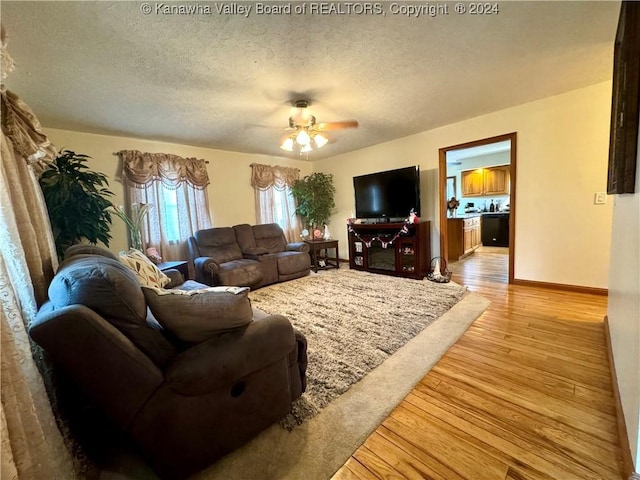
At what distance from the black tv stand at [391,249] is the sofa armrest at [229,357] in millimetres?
3247

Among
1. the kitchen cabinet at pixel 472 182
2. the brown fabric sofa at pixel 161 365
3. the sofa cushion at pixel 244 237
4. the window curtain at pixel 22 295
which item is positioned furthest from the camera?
the kitchen cabinet at pixel 472 182

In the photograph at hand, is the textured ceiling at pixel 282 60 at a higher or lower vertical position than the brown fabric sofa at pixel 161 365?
higher

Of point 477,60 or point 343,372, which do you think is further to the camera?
point 477,60

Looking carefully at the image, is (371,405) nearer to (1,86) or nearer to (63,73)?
(1,86)

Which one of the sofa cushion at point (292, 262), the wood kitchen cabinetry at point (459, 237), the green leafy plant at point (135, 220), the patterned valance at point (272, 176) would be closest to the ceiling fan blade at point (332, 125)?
the sofa cushion at point (292, 262)

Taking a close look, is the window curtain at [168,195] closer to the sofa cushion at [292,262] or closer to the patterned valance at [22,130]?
the sofa cushion at [292,262]

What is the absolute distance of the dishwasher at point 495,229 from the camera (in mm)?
6480

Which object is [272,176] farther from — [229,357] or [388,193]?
[229,357]

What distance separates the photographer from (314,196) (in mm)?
5371

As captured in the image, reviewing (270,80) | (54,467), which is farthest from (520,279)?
(54,467)

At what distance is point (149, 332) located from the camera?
108cm

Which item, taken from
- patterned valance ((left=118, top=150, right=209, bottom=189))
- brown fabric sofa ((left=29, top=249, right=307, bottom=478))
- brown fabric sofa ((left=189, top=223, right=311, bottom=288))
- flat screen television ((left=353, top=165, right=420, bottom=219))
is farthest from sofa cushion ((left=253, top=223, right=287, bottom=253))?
brown fabric sofa ((left=29, top=249, right=307, bottom=478))

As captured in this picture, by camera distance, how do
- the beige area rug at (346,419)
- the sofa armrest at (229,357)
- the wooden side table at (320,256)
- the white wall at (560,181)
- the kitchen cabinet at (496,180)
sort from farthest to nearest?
1. the kitchen cabinet at (496,180)
2. the wooden side table at (320,256)
3. the white wall at (560,181)
4. the beige area rug at (346,419)
5. the sofa armrest at (229,357)

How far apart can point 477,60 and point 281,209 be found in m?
4.05
